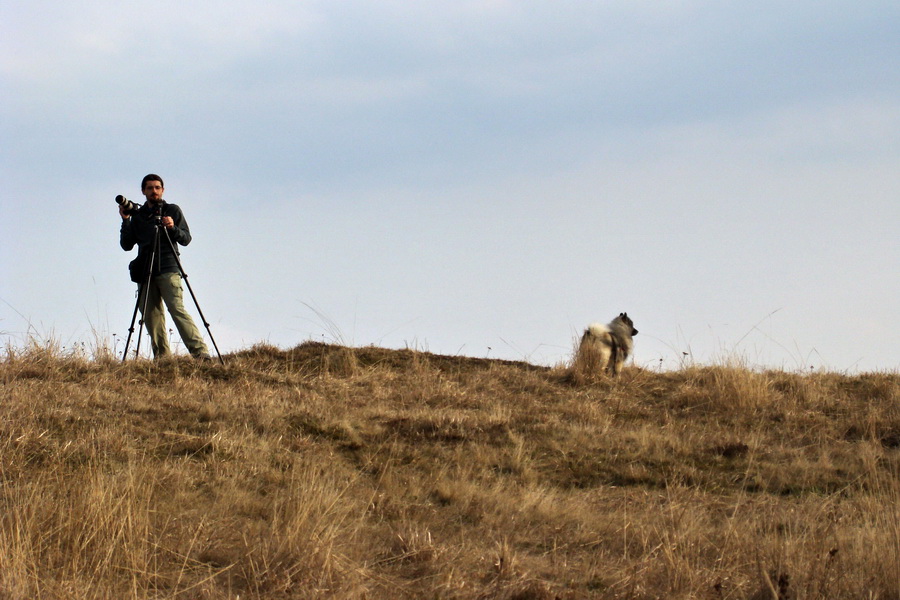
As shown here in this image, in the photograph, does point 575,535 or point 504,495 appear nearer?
point 575,535

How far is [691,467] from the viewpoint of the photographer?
25.5 feet

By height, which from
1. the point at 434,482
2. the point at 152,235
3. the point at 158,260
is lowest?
the point at 434,482

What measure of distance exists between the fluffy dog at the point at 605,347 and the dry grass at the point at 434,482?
327 mm

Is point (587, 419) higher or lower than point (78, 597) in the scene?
higher

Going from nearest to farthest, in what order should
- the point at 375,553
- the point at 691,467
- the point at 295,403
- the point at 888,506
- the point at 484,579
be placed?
the point at 484,579 → the point at 375,553 → the point at 888,506 → the point at 691,467 → the point at 295,403

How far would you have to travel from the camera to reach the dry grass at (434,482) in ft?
15.8

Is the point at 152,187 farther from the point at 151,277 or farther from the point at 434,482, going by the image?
the point at 434,482

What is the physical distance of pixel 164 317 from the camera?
35.3 ft

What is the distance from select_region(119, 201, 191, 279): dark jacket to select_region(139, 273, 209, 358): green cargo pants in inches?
6.2

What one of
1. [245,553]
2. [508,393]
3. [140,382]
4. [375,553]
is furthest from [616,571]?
[140,382]

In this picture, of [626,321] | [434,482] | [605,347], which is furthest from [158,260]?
[626,321]

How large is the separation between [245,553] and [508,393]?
5969mm

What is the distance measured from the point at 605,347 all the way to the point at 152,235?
19.9 feet

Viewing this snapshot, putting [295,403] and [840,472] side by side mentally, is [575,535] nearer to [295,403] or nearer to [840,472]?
[840,472]
